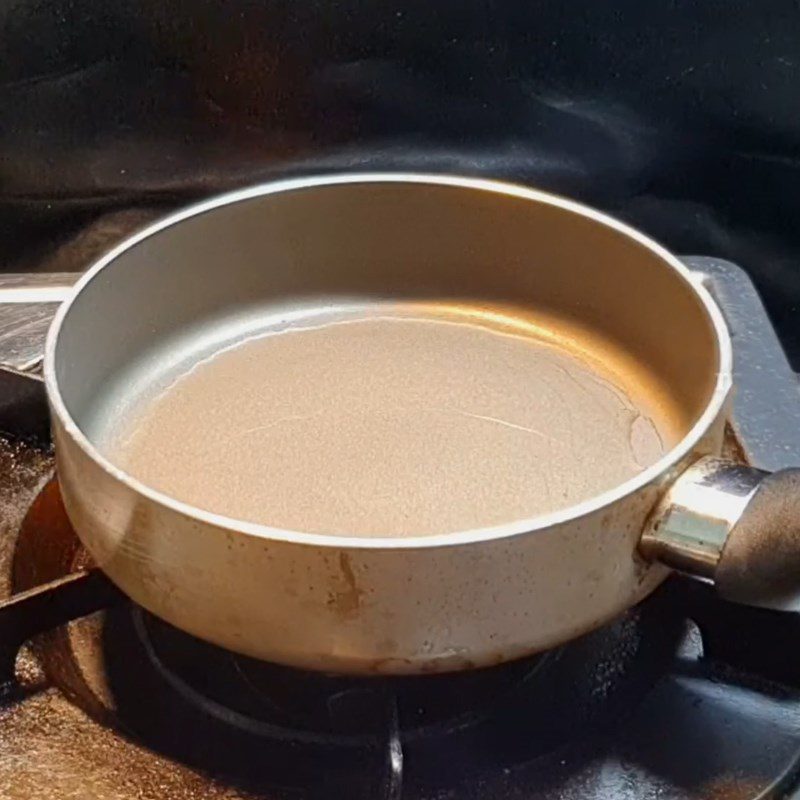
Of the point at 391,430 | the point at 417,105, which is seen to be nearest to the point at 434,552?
the point at 391,430

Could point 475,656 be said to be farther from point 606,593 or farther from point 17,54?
point 17,54

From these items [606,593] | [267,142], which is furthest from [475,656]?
[267,142]

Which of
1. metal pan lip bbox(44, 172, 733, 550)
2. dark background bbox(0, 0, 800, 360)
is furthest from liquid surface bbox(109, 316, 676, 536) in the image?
dark background bbox(0, 0, 800, 360)

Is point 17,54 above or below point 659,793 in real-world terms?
above

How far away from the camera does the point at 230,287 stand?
1.96 ft

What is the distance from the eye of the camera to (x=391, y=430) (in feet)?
1.71

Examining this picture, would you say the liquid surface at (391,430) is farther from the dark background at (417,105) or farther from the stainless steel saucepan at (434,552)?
the dark background at (417,105)

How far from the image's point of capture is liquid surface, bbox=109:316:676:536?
1.56 feet

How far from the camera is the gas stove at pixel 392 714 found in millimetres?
410

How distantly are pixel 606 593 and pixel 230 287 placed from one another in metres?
0.28

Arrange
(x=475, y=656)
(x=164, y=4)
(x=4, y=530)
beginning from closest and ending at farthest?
(x=475, y=656) < (x=4, y=530) < (x=164, y=4)

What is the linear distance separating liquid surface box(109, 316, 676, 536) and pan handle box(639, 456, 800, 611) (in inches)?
3.7

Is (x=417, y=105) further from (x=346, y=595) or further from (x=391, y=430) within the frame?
(x=346, y=595)

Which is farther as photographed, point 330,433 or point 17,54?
point 17,54
